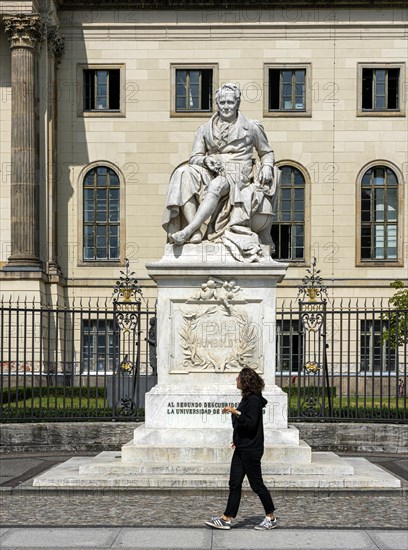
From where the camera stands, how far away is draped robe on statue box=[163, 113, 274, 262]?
47.7ft

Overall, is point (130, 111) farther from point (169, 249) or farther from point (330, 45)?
point (169, 249)

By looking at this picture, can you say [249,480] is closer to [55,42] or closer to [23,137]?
[23,137]

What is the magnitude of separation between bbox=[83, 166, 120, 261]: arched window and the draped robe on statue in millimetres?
28657

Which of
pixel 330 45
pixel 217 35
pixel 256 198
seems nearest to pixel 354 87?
pixel 330 45

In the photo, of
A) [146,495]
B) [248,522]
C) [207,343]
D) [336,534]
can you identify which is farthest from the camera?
[207,343]

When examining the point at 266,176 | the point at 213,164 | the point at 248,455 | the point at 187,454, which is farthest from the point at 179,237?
the point at 248,455

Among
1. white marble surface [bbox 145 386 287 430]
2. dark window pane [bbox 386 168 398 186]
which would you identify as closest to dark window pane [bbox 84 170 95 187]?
dark window pane [bbox 386 168 398 186]

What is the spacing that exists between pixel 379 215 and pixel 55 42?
14277mm

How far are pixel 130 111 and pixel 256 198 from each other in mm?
29275

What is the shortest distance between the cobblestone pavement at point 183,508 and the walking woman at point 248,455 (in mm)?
387

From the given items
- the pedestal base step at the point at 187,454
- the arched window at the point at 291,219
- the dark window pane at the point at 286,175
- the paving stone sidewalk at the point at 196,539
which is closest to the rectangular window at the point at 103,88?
the dark window pane at the point at 286,175

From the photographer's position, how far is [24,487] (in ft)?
43.5

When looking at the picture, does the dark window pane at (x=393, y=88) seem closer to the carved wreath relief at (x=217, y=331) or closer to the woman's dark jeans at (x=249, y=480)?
the carved wreath relief at (x=217, y=331)

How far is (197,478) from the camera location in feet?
42.7
